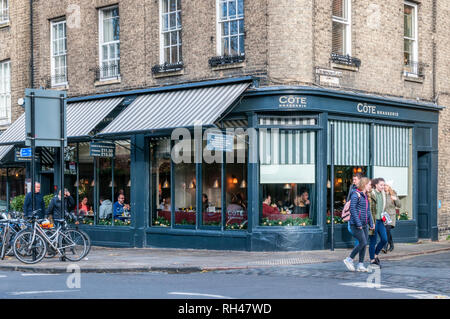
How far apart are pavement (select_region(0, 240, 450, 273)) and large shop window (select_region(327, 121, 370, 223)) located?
143 cm

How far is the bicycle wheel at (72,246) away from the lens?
1543 cm

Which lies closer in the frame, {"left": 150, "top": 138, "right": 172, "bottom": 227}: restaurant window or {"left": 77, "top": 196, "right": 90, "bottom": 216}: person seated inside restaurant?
A: {"left": 150, "top": 138, "right": 172, "bottom": 227}: restaurant window

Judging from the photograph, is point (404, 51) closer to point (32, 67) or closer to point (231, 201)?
point (231, 201)

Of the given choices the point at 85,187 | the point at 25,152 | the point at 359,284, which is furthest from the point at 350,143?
the point at 25,152

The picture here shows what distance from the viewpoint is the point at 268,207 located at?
56.6 feet

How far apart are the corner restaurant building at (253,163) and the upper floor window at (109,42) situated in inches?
31.6

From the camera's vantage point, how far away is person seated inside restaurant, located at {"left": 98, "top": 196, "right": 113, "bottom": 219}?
2030 centimetres

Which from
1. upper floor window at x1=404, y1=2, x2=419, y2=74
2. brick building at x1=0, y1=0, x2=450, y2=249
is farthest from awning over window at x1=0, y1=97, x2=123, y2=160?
upper floor window at x1=404, y1=2, x2=419, y2=74

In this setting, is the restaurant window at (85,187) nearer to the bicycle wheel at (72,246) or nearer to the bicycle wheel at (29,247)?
the bicycle wheel at (72,246)

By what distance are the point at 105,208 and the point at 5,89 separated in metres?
6.88

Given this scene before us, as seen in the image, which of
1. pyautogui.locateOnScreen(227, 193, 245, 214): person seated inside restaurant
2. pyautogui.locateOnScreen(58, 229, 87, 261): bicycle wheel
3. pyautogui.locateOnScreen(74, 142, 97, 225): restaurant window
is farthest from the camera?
pyautogui.locateOnScreen(74, 142, 97, 225): restaurant window

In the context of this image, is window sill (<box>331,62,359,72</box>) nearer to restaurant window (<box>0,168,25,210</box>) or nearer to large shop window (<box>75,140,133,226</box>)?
large shop window (<box>75,140,133,226</box>)
